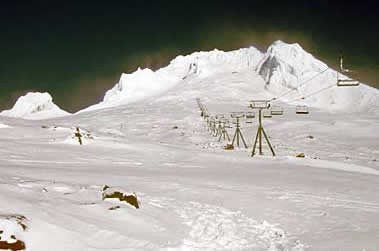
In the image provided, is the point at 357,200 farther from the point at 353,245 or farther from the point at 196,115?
the point at 196,115

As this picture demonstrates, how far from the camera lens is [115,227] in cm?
1061

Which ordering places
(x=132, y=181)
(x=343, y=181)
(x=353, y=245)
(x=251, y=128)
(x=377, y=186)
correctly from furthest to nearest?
(x=251, y=128) < (x=343, y=181) < (x=377, y=186) < (x=132, y=181) < (x=353, y=245)

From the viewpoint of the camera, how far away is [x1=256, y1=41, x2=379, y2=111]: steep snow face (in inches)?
6097

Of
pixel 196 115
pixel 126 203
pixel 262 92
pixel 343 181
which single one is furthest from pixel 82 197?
pixel 262 92

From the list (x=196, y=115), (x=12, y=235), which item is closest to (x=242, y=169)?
(x=12, y=235)

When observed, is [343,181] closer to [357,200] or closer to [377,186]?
[377,186]

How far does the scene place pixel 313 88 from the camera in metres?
176

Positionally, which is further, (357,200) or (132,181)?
(132,181)

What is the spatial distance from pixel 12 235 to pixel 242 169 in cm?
2198

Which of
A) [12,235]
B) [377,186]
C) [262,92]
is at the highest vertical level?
[262,92]

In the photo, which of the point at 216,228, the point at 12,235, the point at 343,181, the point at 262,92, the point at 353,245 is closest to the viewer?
the point at 12,235

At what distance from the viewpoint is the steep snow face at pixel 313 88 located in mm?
154875

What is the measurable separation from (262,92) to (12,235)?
18079 centimetres

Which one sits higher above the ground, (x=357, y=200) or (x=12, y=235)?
(x=12, y=235)
